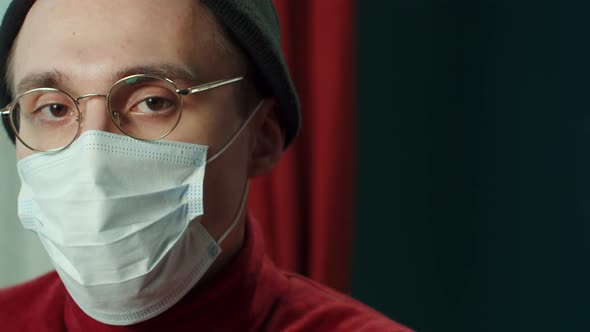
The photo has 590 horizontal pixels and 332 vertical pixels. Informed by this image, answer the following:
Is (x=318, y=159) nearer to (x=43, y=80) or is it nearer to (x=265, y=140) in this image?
(x=265, y=140)

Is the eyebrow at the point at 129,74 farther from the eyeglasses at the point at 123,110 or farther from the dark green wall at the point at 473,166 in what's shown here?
the dark green wall at the point at 473,166

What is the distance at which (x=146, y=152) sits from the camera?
3.67ft

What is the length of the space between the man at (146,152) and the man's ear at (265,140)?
42 mm

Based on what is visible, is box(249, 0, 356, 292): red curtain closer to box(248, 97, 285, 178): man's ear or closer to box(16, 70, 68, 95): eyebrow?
box(248, 97, 285, 178): man's ear

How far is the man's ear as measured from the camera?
1.37 meters

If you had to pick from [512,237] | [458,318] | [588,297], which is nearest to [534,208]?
[512,237]

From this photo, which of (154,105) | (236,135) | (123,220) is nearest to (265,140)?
→ (236,135)

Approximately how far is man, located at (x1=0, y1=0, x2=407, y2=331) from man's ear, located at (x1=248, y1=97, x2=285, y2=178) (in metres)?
0.04

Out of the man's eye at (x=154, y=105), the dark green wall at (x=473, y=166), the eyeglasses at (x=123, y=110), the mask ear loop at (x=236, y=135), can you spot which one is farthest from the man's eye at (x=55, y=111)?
the dark green wall at (x=473, y=166)

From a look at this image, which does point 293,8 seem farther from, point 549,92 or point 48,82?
point 48,82

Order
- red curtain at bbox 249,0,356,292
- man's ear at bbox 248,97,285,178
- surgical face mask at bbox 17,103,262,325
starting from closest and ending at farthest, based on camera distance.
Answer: surgical face mask at bbox 17,103,262,325 → man's ear at bbox 248,97,285,178 → red curtain at bbox 249,0,356,292

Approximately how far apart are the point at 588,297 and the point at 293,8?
4.19ft

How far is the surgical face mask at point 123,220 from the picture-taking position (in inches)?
42.0

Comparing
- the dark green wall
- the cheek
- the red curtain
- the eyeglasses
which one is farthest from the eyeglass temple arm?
the dark green wall
